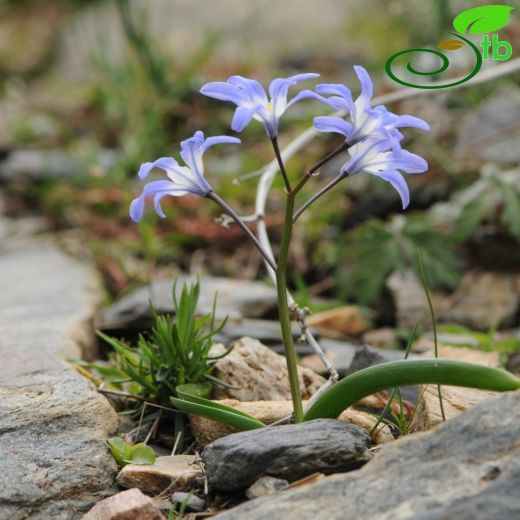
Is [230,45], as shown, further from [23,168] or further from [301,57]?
[23,168]

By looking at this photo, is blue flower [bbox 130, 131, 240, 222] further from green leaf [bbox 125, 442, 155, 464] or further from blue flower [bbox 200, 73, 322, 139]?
green leaf [bbox 125, 442, 155, 464]

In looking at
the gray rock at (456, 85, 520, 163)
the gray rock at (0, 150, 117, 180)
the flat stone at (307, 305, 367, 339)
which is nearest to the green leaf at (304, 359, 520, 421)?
the flat stone at (307, 305, 367, 339)

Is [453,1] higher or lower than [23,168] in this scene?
higher

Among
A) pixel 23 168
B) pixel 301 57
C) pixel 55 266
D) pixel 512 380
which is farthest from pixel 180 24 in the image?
pixel 512 380

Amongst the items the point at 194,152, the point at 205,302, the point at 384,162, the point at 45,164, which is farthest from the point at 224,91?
the point at 45,164

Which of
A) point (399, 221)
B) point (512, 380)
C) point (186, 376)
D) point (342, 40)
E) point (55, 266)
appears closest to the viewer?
point (512, 380)

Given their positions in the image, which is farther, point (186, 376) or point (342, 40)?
point (342, 40)
